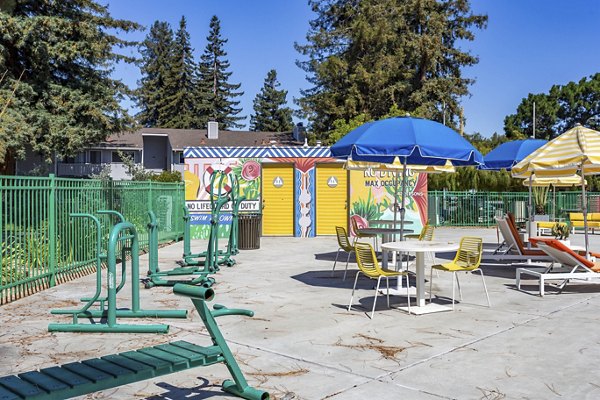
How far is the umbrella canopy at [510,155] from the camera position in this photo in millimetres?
14156

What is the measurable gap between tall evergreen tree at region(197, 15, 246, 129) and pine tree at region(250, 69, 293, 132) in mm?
3217

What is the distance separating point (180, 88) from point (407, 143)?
5967cm

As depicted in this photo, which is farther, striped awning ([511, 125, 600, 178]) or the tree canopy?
the tree canopy

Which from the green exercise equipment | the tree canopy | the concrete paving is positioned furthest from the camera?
the tree canopy

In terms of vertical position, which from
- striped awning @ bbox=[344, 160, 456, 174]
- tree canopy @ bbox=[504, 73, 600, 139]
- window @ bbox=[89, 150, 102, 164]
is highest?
tree canopy @ bbox=[504, 73, 600, 139]

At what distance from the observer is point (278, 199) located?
771 inches

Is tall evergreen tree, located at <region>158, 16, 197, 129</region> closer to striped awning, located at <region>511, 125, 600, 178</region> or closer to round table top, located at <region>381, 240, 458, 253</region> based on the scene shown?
striped awning, located at <region>511, 125, 600, 178</region>

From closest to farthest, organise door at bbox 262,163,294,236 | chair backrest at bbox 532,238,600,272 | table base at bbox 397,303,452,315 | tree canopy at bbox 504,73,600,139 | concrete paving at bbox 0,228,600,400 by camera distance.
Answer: concrete paving at bbox 0,228,600,400
table base at bbox 397,303,452,315
chair backrest at bbox 532,238,600,272
door at bbox 262,163,294,236
tree canopy at bbox 504,73,600,139

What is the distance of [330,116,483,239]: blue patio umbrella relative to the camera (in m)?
8.23

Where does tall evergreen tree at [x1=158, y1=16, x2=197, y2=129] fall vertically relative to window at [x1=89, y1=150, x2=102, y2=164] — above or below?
above

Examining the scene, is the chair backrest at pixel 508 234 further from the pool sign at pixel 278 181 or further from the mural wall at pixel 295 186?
the pool sign at pixel 278 181

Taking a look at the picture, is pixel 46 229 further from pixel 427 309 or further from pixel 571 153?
pixel 571 153

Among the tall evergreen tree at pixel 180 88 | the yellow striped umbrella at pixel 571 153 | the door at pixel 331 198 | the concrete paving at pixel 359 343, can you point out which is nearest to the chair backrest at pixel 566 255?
the concrete paving at pixel 359 343

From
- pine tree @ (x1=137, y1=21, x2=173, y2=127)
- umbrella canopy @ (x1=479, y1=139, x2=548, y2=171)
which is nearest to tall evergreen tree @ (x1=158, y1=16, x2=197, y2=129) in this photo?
pine tree @ (x1=137, y1=21, x2=173, y2=127)
